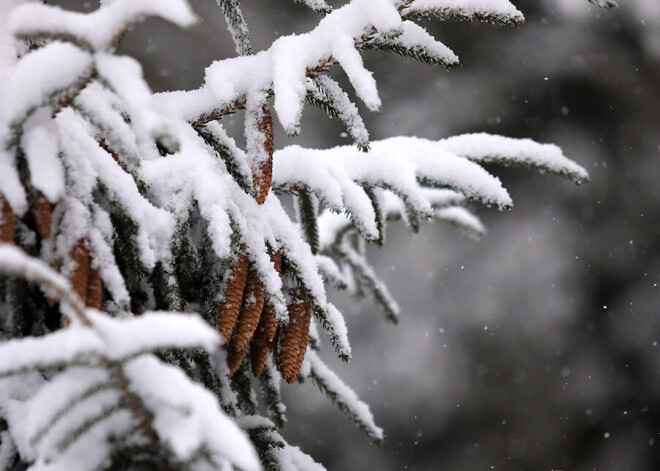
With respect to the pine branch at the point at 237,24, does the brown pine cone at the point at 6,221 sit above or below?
Answer: below

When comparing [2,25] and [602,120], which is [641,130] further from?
[2,25]

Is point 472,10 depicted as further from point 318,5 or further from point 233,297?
point 233,297

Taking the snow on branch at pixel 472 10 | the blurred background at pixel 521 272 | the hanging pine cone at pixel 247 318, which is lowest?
the blurred background at pixel 521 272

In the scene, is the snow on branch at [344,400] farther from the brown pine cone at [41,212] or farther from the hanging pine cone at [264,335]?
the brown pine cone at [41,212]

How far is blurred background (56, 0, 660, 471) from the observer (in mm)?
7566

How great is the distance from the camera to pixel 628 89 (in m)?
8.32

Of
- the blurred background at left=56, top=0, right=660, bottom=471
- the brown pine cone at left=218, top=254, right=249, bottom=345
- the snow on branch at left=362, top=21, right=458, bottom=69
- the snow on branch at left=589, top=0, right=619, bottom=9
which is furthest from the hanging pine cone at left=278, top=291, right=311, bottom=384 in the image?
the blurred background at left=56, top=0, right=660, bottom=471

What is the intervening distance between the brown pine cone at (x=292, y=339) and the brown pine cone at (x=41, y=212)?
18.4 inches

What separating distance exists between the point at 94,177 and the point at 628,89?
8954mm

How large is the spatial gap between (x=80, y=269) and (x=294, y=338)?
0.43 metres

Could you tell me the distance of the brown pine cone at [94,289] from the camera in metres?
0.84

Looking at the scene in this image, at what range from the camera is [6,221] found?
2.61 ft

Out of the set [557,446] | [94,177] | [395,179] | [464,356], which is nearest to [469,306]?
[464,356]

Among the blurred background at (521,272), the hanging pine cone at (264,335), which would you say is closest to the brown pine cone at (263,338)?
the hanging pine cone at (264,335)
